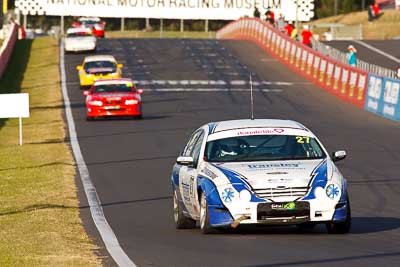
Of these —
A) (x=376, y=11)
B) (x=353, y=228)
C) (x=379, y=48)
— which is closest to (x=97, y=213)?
(x=353, y=228)

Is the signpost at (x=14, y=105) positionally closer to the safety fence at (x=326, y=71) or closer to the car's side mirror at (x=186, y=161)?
the safety fence at (x=326, y=71)

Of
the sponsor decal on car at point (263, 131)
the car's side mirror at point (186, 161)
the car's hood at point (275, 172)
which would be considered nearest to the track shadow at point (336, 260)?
the car's hood at point (275, 172)

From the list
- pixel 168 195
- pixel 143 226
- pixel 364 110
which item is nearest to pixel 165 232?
pixel 143 226

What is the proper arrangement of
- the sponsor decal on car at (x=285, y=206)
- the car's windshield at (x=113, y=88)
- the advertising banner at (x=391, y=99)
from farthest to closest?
the car's windshield at (x=113, y=88) → the advertising banner at (x=391, y=99) → the sponsor decal on car at (x=285, y=206)

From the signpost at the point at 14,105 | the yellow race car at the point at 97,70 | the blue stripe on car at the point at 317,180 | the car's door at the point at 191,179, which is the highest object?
the blue stripe on car at the point at 317,180

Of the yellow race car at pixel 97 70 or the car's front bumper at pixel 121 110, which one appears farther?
the yellow race car at pixel 97 70

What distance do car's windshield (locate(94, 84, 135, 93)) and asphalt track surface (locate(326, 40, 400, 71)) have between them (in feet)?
63.2

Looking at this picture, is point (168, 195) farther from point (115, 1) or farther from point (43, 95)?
point (115, 1)

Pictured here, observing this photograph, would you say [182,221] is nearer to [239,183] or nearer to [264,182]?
[239,183]

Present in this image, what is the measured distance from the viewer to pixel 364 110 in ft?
143

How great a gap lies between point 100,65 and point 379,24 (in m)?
44.1

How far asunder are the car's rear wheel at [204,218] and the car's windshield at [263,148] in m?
0.62

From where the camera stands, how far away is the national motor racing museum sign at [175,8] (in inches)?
4341

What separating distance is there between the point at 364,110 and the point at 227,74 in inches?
651
